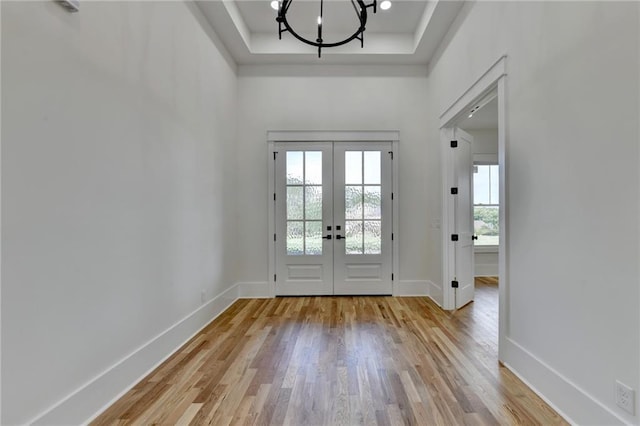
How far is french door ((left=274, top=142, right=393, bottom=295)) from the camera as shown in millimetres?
4375

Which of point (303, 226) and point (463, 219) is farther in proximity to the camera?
point (303, 226)

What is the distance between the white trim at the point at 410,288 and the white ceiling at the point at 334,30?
326 centimetres

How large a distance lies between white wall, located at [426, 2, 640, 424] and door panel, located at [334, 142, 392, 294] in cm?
212

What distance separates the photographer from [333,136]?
4.36 meters

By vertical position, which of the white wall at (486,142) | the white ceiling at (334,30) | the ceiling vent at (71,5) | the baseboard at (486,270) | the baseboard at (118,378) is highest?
the white ceiling at (334,30)

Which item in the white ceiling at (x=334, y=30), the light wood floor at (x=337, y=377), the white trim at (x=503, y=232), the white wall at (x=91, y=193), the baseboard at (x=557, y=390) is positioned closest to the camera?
the white wall at (x=91, y=193)

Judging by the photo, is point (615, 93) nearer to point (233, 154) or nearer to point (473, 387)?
point (473, 387)

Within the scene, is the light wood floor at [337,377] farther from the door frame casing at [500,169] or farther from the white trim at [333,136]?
the white trim at [333,136]

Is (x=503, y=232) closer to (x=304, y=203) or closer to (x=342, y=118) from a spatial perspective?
(x=304, y=203)

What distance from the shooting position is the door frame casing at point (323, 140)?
4355 mm

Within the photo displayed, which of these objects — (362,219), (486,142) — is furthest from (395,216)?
(486,142)

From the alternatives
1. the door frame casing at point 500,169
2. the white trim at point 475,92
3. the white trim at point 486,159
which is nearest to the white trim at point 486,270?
the white trim at point 486,159

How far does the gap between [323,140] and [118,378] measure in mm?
3540

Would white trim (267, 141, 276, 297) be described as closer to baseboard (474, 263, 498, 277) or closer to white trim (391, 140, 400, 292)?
white trim (391, 140, 400, 292)
